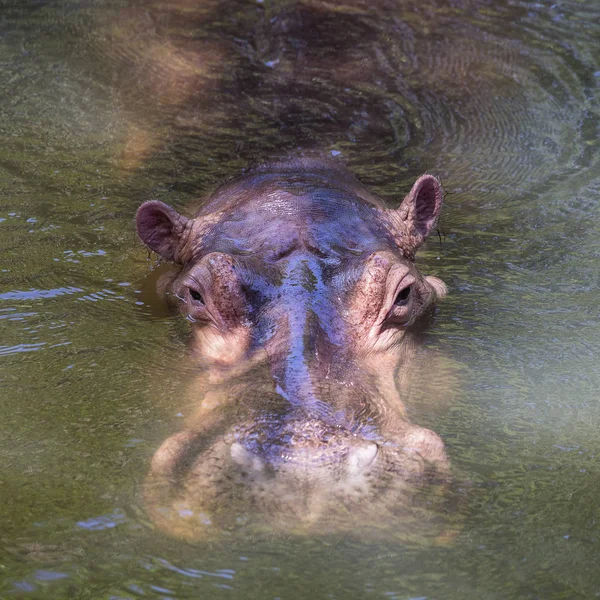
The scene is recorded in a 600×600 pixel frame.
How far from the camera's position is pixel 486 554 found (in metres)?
3.20

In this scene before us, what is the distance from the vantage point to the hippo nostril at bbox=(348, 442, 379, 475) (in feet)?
10.4

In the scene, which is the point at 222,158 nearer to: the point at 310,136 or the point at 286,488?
the point at 310,136

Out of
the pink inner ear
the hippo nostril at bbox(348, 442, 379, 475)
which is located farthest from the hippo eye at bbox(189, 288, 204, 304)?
the hippo nostril at bbox(348, 442, 379, 475)

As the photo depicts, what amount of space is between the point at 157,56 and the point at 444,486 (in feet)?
19.3

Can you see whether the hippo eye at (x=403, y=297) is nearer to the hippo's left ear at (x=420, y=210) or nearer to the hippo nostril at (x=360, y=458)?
the hippo's left ear at (x=420, y=210)

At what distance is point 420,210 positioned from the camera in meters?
5.41

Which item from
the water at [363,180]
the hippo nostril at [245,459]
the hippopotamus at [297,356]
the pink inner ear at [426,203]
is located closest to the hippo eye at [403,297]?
the hippopotamus at [297,356]

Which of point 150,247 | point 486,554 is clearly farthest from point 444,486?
point 150,247

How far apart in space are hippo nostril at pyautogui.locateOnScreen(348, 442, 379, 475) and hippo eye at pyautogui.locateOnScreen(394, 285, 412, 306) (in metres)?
1.31

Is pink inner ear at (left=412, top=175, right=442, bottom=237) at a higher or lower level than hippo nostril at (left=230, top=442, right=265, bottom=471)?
higher

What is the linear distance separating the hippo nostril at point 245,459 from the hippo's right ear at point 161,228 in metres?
2.26

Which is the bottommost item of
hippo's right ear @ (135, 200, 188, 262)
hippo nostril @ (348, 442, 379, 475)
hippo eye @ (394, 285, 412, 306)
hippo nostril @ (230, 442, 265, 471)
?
hippo's right ear @ (135, 200, 188, 262)

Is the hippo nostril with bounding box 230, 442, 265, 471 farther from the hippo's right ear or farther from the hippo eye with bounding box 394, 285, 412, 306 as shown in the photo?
the hippo's right ear

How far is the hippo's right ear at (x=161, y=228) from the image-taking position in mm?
5216
